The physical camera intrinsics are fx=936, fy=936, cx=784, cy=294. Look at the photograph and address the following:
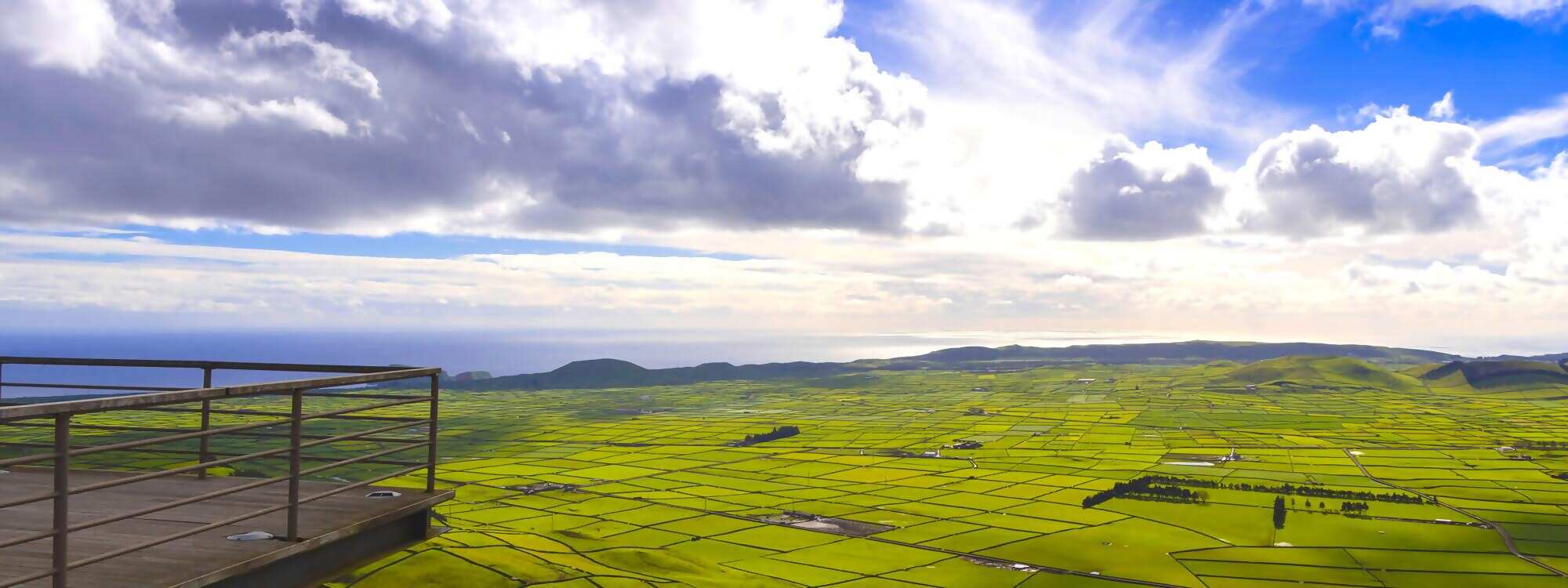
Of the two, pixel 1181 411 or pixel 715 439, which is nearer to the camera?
pixel 715 439

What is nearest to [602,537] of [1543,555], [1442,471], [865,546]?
[865,546]

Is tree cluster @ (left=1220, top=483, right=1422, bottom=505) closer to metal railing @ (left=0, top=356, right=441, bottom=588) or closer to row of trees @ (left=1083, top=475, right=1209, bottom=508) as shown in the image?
row of trees @ (left=1083, top=475, right=1209, bottom=508)

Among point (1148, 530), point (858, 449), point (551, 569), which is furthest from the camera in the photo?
point (858, 449)

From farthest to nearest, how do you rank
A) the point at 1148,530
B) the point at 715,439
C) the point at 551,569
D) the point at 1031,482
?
the point at 715,439 < the point at 1031,482 < the point at 1148,530 < the point at 551,569

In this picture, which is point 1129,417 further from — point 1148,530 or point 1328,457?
point 1148,530

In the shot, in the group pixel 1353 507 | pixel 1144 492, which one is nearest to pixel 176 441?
pixel 1144 492

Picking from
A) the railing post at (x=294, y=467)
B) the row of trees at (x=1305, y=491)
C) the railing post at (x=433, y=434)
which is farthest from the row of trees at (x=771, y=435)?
the railing post at (x=294, y=467)
